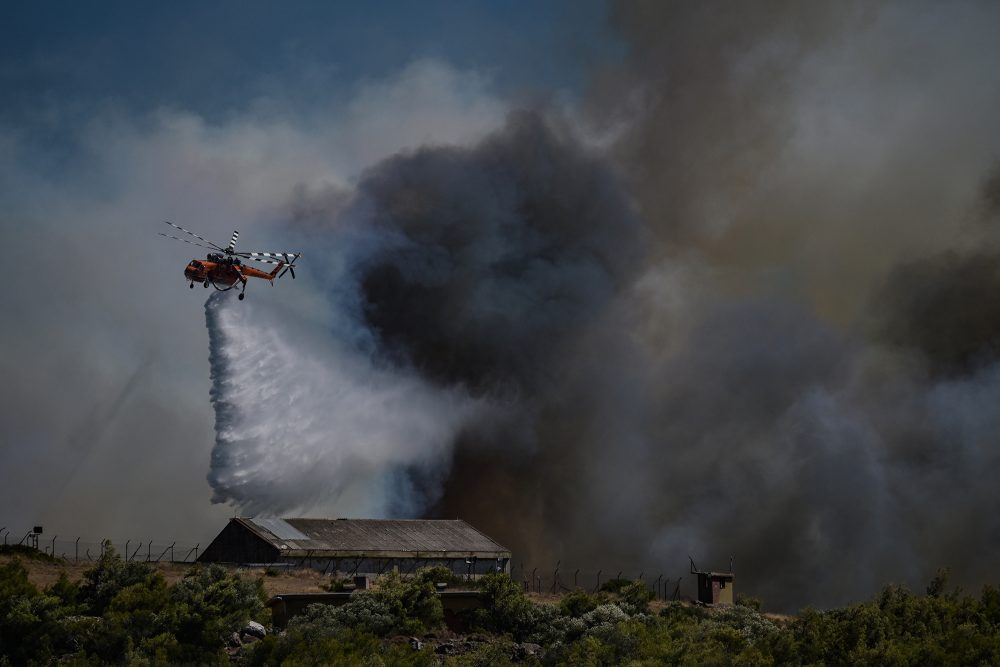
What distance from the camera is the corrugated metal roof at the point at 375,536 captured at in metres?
97.8

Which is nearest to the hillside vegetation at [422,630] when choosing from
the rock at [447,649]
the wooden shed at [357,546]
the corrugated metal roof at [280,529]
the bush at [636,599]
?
the rock at [447,649]

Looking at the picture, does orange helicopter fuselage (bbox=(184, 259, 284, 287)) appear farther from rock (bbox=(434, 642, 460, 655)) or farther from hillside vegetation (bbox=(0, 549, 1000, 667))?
rock (bbox=(434, 642, 460, 655))

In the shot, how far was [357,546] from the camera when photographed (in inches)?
3944

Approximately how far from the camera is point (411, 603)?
7388 cm

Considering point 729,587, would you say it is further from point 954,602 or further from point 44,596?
point 44,596

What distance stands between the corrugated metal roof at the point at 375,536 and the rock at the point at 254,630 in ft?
82.5

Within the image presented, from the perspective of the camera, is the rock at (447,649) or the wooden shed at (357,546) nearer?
the rock at (447,649)

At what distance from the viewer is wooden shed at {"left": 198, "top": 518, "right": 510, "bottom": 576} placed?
96.1m

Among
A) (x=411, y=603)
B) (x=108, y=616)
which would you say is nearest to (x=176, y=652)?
(x=108, y=616)

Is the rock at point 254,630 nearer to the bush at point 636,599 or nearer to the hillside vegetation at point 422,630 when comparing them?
the hillside vegetation at point 422,630

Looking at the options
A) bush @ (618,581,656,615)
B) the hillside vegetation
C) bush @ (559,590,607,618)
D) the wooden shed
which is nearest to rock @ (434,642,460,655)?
the hillside vegetation

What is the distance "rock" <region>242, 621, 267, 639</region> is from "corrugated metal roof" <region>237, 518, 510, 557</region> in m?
25.1

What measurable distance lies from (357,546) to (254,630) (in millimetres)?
30770

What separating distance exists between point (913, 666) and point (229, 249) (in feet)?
193
